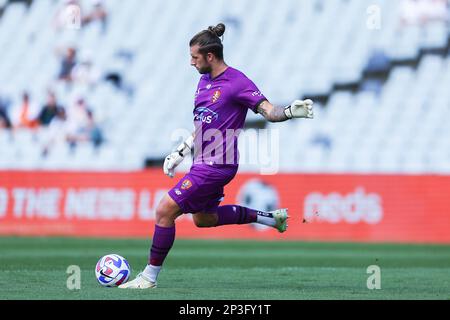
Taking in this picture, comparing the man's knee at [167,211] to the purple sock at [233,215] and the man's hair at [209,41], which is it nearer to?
the purple sock at [233,215]

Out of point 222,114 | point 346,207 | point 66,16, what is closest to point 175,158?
point 222,114

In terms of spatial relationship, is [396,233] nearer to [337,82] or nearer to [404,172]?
[404,172]

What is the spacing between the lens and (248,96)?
30.1 ft

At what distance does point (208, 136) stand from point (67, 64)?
14727 mm

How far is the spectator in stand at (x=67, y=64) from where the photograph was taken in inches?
910

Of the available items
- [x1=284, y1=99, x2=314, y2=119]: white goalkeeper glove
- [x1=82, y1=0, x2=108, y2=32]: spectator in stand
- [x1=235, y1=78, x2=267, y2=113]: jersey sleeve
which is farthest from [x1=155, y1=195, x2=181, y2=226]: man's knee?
[x1=82, y1=0, x2=108, y2=32]: spectator in stand

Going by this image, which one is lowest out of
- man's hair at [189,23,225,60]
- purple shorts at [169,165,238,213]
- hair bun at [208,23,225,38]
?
purple shorts at [169,165,238,213]

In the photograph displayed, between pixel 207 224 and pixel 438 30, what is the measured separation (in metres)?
15.2

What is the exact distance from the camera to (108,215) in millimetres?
19344

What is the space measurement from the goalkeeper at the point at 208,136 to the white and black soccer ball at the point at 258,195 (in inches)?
380

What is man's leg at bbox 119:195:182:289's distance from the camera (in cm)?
902

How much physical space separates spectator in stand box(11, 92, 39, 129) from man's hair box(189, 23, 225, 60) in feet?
44.6

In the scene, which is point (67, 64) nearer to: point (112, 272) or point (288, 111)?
point (112, 272)

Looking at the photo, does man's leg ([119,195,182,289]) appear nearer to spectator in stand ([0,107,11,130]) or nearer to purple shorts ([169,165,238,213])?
purple shorts ([169,165,238,213])
